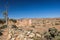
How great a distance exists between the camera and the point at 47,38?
1460 centimetres

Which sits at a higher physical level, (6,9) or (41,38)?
(6,9)

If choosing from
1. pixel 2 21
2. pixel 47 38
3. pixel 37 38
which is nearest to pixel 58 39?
pixel 47 38

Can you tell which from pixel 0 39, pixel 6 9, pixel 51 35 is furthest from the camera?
pixel 6 9

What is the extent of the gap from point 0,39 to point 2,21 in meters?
34.2

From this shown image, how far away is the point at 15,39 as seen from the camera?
15445 millimetres

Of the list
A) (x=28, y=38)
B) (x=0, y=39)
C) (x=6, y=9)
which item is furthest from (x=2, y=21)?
(x=28, y=38)

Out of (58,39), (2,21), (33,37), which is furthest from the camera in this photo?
(2,21)

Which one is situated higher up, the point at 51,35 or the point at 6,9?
the point at 6,9

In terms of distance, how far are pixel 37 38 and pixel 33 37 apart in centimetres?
50

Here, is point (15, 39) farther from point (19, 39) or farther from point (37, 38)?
point (37, 38)

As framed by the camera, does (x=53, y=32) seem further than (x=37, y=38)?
Yes

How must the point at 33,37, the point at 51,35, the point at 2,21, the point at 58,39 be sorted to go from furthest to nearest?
the point at 2,21, the point at 51,35, the point at 33,37, the point at 58,39

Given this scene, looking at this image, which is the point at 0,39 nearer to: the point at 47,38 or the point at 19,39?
the point at 19,39

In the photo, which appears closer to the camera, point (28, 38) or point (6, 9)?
point (28, 38)
